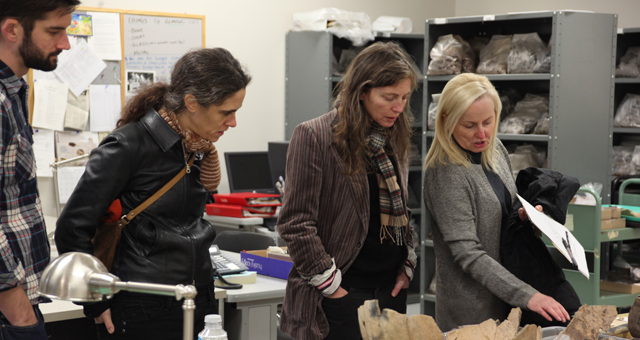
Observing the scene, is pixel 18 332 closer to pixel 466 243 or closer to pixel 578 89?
pixel 466 243

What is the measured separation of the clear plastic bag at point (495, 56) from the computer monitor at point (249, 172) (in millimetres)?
1658

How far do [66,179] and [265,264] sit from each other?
7.31 ft

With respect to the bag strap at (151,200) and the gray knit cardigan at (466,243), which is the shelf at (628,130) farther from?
the bag strap at (151,200)

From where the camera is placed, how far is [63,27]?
1319mm

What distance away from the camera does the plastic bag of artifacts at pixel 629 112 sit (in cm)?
410

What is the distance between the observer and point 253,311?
7.47 ft

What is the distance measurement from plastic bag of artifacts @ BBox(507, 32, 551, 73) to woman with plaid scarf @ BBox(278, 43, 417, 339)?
7.14 feet

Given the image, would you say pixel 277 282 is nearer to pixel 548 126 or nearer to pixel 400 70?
pixel 400 70

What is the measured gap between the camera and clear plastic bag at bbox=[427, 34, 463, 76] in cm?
390

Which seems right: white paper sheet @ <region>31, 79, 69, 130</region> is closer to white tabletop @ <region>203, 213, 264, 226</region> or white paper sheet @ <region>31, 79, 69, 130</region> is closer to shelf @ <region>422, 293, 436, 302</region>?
white tabletop @ <region>203, 213, 264, 226</region>

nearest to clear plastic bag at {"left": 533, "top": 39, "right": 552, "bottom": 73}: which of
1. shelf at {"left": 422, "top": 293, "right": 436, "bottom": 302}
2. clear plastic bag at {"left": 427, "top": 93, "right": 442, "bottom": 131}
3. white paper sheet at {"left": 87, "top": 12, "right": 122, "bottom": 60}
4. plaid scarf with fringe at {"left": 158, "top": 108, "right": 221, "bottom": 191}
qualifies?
clear plastic bag at {"left": 427, "top": 93, "right": 442, "bottom": 131}

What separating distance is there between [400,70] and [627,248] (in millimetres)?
2969

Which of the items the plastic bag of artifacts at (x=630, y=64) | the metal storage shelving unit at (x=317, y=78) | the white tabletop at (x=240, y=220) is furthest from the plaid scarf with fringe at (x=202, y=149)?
the plastic bag of artifacts at (x=630, y=64)

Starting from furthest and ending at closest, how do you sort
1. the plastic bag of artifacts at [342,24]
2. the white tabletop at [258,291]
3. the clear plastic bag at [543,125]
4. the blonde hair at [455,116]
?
the plastic bag of artifacts at [342,24] → the clear plastic bag at [543,125] → the white tabletop at [258,291] → the blonde hair at [455,116]
